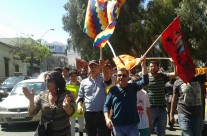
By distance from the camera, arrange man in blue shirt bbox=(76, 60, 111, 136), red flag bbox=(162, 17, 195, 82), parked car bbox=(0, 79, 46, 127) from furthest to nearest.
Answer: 1. parked car bbox=(0, 79, 46, 127)
2. red flag bbox=(162, 17, 195, 82)
3. man in blue shirt bbox=(76, 60, 111, 136)

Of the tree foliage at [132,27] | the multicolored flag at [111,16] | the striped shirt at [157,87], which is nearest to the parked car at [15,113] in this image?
the multicolored flag at [111,16]

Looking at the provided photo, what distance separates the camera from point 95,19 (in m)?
9.02

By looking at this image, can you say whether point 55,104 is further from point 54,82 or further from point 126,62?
point 126,62

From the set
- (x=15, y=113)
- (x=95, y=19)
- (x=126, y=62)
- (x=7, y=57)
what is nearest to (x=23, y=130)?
(x=15, y=113)

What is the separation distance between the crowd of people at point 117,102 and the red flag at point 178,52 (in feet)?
0.54

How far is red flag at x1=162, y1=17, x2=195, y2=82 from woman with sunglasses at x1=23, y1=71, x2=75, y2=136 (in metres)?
2.36

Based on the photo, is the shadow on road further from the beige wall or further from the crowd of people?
the beige wall

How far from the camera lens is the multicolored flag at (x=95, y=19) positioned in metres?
8.88

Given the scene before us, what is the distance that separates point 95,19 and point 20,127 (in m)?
4.63

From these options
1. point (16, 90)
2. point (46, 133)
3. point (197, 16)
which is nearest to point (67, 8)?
point (197, 16)

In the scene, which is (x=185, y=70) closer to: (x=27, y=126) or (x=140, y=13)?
(x=27, y=126)

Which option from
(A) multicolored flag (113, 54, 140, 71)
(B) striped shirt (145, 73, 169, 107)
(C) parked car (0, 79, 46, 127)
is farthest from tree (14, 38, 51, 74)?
(A) multicolored flag (113, 54, 140, 71)

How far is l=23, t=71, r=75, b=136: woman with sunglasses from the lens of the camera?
4727 mm

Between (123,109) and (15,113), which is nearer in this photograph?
(123,109)
